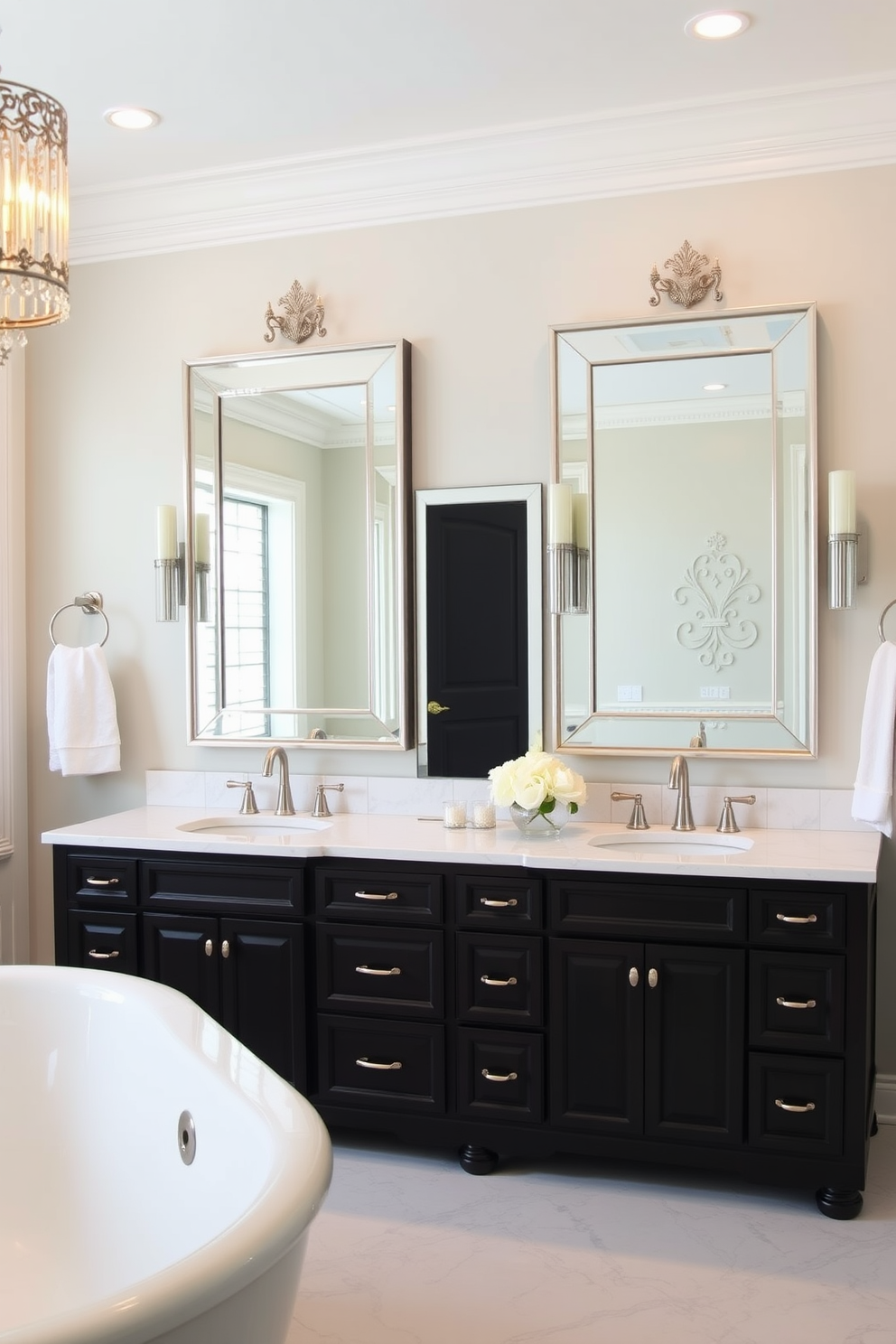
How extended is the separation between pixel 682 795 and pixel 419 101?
6.52ft

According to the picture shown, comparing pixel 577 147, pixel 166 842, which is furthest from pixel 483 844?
pixel 577 147

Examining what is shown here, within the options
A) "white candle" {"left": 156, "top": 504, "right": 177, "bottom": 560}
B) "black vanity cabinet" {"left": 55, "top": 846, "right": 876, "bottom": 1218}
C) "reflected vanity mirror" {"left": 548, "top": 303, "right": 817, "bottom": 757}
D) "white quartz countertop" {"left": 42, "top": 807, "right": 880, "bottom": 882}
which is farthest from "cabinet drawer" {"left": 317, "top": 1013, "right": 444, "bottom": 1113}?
"white candle" {"left": 156, "top": 504, "right": 177, "bottom": 560}

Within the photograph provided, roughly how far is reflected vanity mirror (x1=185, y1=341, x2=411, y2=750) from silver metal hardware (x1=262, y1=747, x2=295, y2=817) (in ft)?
0.29

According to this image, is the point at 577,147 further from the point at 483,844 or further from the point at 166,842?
the point at 166,842

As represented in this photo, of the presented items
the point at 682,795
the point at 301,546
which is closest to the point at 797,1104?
the point at 682,795

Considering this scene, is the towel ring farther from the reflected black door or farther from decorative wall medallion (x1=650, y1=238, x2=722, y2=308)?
decorative wall medallion (x1=650, y1=238, x2=722, y2=308)

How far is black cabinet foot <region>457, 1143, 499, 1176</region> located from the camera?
297 centimetres

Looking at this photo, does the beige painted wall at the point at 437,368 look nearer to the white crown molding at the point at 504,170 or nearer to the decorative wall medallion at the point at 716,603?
the white crown molding at the point at 504,170

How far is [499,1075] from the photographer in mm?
2961

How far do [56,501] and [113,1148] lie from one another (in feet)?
7.50

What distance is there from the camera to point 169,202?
12.2 feet

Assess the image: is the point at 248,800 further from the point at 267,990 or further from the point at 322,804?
the point at 267,990

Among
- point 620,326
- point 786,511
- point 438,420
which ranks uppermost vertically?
point 620,326

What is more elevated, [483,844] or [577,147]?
[577,147]
